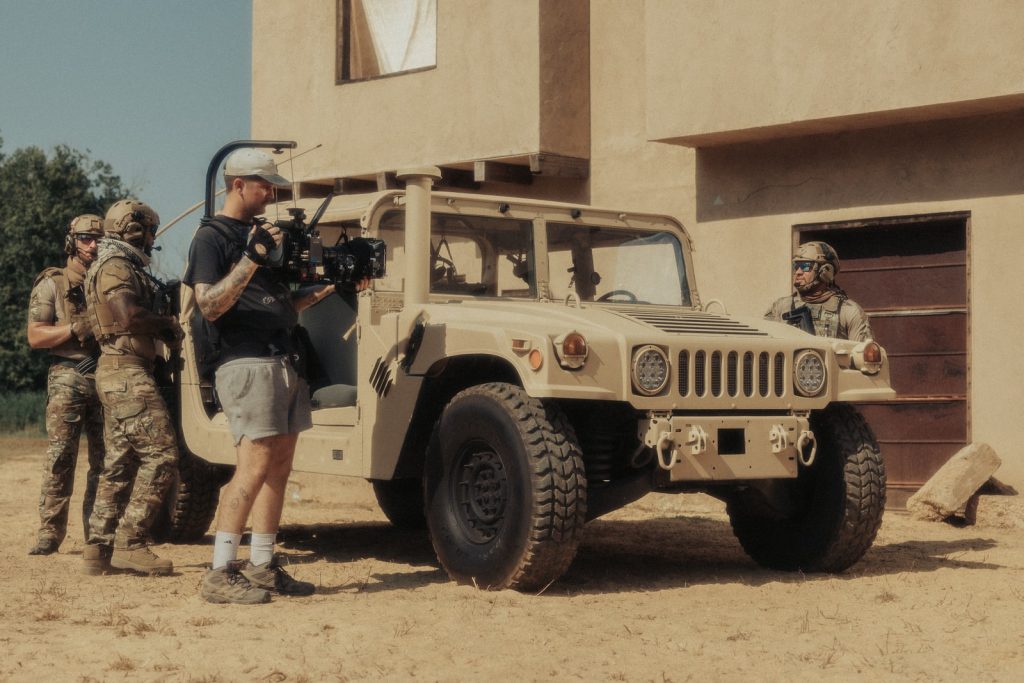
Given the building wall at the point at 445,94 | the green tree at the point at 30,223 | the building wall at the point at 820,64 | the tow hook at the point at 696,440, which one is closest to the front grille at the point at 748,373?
the tow hook at the point at 696,440

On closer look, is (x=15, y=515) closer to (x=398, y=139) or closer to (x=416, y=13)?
(x=398, y=139)

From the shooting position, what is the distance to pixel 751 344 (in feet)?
21.5

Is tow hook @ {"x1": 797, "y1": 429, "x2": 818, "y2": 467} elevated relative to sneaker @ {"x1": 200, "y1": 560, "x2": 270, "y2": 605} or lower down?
elevated

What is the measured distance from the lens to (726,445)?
6.46m

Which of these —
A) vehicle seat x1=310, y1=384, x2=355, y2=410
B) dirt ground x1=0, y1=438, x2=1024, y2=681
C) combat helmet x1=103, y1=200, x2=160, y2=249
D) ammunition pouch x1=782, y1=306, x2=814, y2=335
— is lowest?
dirt ground x1=0, y1=438, x2=1024, y2=681

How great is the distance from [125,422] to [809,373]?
3165 millimetres

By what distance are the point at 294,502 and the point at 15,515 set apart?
2.16m

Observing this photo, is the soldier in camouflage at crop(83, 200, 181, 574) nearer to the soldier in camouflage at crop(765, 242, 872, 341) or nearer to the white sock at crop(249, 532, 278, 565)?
the white sock at crop(249, 532, 278, 565)

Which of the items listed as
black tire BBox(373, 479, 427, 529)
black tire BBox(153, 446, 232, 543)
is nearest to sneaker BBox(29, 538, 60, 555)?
black tire BBox(153, 446, 232, 543)

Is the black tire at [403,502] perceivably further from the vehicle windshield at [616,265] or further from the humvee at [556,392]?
the vehicle windshield at [616,265]

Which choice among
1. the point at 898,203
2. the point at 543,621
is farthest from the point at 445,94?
the point at 543,621

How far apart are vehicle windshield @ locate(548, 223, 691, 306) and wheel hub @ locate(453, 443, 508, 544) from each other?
1247mm

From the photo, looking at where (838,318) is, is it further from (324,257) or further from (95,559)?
(95,559)

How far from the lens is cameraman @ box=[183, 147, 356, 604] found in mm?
5867
